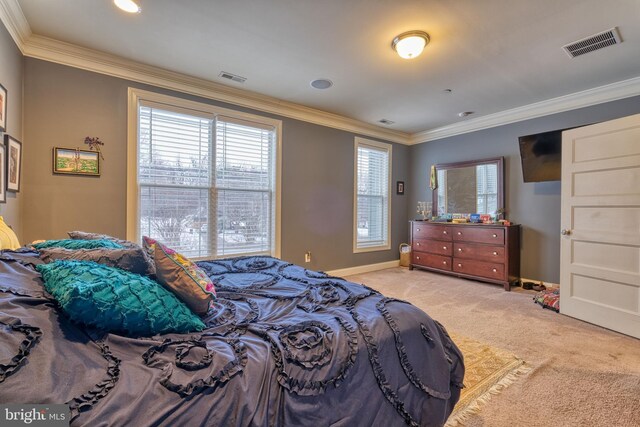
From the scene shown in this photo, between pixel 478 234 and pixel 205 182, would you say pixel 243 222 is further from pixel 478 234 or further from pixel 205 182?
pixel 478 234

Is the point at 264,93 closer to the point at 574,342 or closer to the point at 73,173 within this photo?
the point at 73,173

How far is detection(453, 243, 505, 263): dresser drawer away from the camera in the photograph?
4121 mm

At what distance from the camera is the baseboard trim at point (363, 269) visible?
4.74 m

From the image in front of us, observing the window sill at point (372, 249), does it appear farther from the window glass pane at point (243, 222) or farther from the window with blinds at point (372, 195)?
the window glass pane at point (243, 222)

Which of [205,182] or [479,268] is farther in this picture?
[479,268]

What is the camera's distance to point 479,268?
4320 mm

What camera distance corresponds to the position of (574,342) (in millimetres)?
2475

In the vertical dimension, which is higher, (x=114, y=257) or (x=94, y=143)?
(x=94, y=143)

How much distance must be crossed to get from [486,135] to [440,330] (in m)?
4.24

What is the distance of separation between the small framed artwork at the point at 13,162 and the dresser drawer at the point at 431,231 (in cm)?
502

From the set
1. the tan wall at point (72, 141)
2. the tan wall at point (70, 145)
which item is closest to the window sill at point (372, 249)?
the tan wall at point (72, 141)

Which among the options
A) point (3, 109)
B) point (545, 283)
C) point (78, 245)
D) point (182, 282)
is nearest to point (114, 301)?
point (182, 282)

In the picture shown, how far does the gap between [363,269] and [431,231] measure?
1306 mm

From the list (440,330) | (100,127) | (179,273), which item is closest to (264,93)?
(100,127)
